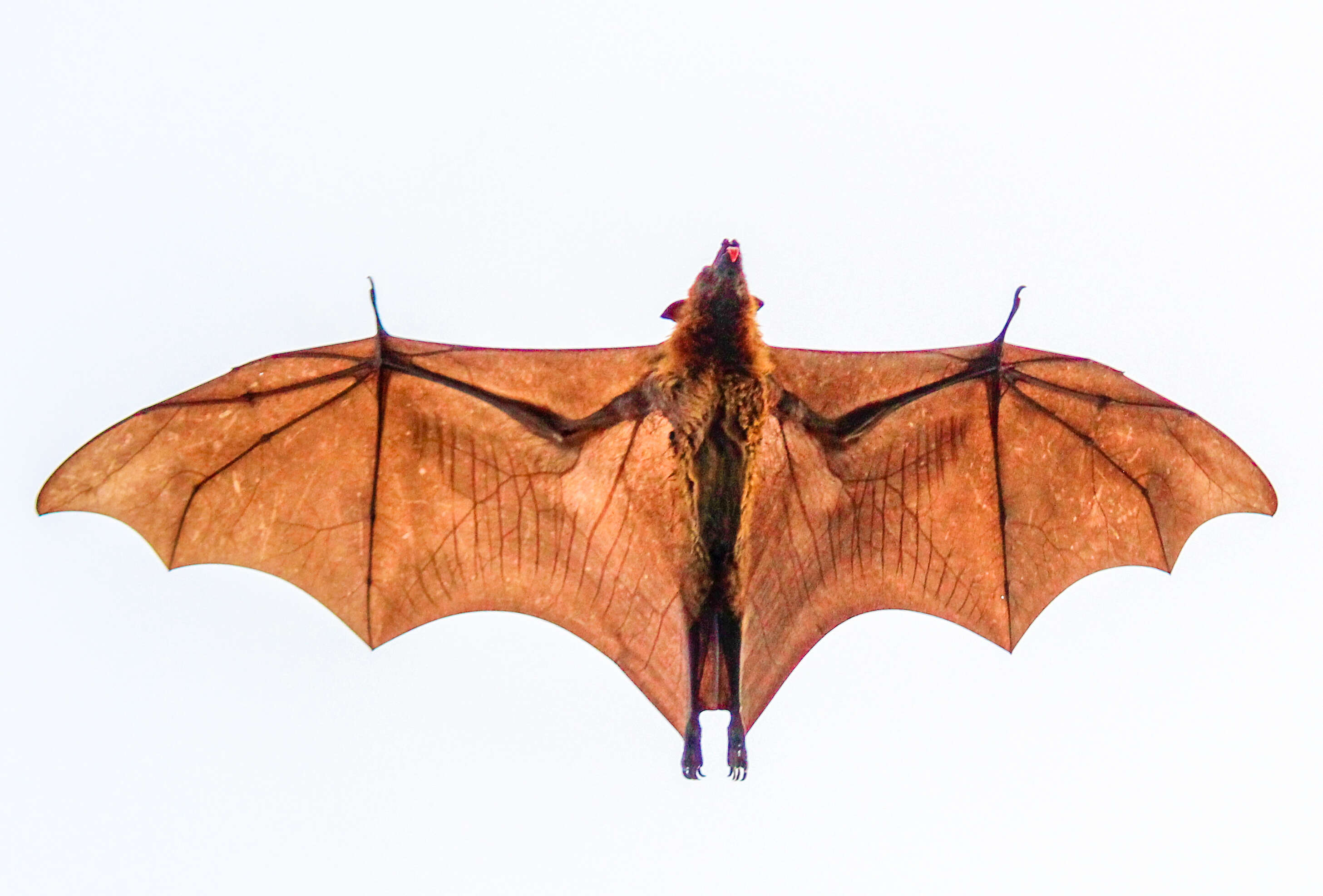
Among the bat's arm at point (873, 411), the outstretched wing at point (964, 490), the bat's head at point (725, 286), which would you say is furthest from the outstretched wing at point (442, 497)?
the bat's arm at point (873, 411)

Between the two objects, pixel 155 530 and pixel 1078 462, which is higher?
pixel 1078 462

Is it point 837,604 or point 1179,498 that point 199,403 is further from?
point 1179,498

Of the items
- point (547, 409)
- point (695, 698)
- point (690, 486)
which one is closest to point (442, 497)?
point (547, 409)

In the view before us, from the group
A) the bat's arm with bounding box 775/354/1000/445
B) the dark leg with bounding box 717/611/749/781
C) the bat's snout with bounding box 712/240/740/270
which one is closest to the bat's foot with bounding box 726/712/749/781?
the dark leg with bounding box 717/611/749/781

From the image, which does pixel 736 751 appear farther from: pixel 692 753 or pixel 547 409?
pixel 547 409

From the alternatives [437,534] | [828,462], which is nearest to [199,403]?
[437,534]

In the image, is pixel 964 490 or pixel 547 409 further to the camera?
pixel 964 490
